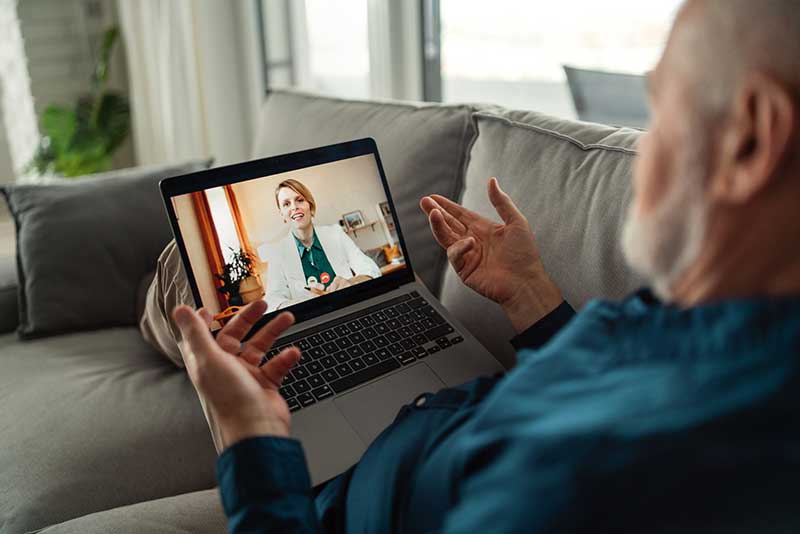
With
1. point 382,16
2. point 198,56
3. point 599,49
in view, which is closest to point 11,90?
point 198,56

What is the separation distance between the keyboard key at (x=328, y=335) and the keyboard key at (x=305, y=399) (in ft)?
0.35

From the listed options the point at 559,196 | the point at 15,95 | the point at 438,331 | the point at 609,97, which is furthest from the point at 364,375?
the point at 15,95

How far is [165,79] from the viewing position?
328cm

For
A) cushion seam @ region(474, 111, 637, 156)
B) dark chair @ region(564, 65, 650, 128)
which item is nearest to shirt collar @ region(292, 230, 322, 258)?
cushion seam @ region(474, 111, 637, 156)

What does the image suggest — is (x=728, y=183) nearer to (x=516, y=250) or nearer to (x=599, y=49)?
(x=516, y=250)

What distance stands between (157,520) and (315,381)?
0.95 feet

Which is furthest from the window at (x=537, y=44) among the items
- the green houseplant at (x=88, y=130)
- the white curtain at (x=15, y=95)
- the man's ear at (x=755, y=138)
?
the white curtain at (x=15, y=95)

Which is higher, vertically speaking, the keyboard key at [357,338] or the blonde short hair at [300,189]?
the blonde short hair at [300,189]

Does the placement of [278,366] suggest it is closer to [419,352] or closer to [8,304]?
[419,352]

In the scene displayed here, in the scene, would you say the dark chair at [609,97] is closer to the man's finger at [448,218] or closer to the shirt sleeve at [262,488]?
the man's finger at [448,218]

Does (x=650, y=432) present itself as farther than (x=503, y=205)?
No

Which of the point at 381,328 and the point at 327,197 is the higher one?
the point at 327,197

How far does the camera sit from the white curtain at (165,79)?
319cm

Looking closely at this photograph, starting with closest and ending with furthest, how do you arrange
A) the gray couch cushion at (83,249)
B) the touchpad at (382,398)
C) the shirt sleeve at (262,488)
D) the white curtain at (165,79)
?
1. the shirt sleeve at (262,488)
2. the touchpad at (382,398)
3. the gray couch cushion at (83,249)
4. the white curtain at (165,79)
